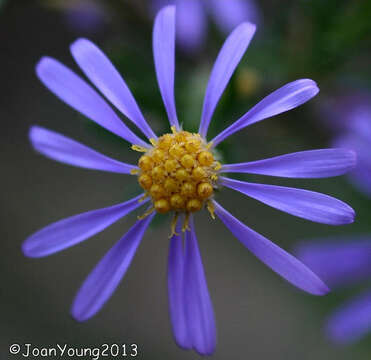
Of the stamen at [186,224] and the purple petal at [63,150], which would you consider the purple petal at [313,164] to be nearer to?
the stamen at [186,224]

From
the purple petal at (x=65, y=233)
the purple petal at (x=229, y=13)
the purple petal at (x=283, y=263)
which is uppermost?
the purple petal at (x=229, y=13)

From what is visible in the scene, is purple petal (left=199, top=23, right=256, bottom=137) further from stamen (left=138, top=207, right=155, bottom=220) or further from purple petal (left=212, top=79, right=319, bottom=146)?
stamen (left=138, top=207, right=155, bottom=220)

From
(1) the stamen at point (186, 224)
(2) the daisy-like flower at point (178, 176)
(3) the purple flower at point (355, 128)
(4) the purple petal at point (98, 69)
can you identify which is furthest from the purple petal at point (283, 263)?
(3) the purple flower at point (355, 128)

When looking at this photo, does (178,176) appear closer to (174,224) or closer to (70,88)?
(174,224)

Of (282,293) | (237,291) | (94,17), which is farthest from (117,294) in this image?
(94,17)

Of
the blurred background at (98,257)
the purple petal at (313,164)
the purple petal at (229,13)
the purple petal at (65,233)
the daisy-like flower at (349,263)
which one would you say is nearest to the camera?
the purple petal at (313,164)

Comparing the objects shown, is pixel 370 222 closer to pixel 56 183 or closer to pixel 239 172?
pixel 239 172
